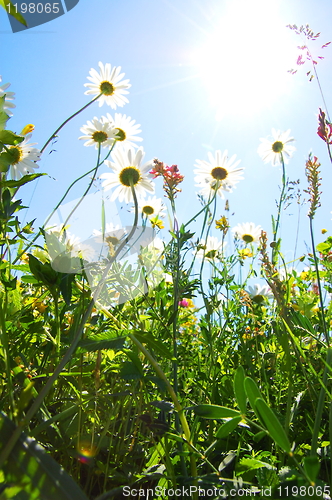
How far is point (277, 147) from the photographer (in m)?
2.82

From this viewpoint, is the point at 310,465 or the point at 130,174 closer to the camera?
the point at 310,465

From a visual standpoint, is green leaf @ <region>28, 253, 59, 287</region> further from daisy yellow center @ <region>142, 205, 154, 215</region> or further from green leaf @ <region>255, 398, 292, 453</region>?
daisy yellow center @ <region>142, 205, 154, 215</region>

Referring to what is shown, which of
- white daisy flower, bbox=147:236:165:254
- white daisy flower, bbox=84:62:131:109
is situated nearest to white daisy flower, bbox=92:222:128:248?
white daisy flower, bbox=147:236:165:254

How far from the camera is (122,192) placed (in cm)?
172

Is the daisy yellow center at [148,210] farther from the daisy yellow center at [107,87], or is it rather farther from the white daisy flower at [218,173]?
the daisy yellow center at [107,87]

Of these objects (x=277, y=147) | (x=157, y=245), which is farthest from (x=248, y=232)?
(x=157, y=245)

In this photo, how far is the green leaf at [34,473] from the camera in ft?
1.05

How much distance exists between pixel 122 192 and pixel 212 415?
1387mm

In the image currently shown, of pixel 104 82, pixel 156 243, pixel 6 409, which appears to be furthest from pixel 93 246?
pixel 104 82

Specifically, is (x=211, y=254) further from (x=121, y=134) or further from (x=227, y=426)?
(x=227, y=426)

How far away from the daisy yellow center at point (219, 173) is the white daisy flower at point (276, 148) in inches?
32.5

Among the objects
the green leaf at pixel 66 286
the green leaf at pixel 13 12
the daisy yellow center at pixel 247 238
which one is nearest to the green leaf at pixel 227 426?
the green leaf at pixel 66 286

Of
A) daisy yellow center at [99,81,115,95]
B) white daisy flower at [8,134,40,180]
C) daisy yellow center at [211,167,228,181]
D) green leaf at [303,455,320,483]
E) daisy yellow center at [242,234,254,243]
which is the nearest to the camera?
green leaf at [303,455,320,483]

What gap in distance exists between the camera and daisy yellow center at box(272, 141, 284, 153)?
280 centimetres
